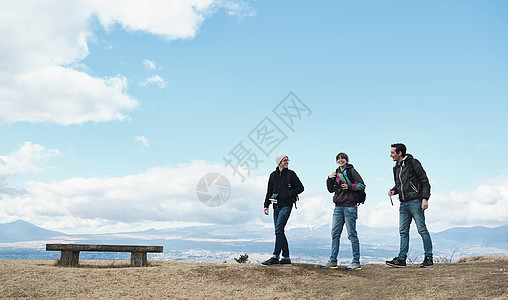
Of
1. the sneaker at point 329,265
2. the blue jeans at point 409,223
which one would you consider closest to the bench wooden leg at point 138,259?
the sneaker at point 329,265

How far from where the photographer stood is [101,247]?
36.8 feet

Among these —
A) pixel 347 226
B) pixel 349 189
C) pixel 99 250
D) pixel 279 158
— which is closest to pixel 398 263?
pixel 347 226

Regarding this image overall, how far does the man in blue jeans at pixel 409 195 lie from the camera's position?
9.06m

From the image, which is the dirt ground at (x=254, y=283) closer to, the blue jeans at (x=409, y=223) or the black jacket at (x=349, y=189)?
the blue jeans at (x=409, y=223)

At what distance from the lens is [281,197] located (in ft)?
30.5

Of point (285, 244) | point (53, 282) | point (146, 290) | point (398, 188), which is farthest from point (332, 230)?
point (53, 282)

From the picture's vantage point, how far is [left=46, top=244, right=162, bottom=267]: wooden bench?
36.3 feet

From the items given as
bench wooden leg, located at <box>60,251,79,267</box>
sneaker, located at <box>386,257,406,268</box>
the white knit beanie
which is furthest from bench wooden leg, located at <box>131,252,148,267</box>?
sneaker, located at <box>386,257,406,268</box>

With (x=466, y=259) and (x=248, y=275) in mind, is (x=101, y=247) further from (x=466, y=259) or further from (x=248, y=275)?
(x=466, y=259)

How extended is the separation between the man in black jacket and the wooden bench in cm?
348

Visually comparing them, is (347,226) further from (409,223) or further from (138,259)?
(138,259)

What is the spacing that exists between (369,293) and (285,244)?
8.29ft

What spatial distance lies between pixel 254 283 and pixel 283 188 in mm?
2145

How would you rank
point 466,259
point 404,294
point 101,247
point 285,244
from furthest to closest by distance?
point 466,259 < point 101,247 < point 285,244 < point 404,294
